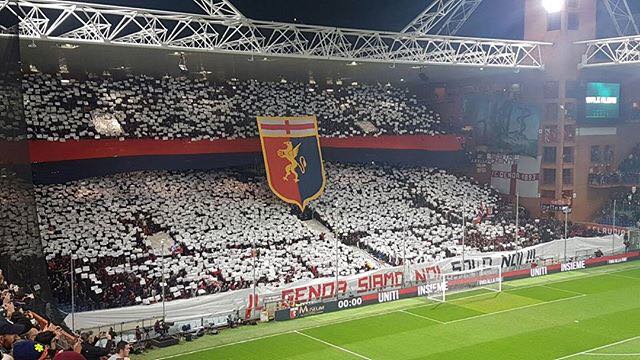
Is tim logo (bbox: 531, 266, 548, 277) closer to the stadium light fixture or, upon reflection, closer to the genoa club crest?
the genoa club crest

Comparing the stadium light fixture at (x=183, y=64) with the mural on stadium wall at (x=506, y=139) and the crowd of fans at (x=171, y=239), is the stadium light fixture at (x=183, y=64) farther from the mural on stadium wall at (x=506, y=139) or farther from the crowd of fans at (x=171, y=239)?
the mural on stadium wall at (x=506, y=139)

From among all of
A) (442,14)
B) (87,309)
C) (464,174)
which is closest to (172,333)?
(87,309)

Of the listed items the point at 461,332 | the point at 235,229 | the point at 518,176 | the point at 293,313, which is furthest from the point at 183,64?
the point at 518,176

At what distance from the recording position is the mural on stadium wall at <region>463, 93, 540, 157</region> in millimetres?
42031

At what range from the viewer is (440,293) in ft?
96.6

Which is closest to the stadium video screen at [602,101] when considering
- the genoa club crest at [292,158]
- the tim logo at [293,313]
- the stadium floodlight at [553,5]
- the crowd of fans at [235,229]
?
the stadium floodlight at [553,5]

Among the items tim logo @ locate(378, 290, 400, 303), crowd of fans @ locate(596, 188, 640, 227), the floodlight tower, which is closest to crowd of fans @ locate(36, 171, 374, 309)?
tim logo @ locate(378, 290, 400, 303)

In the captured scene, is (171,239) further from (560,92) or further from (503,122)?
(560,92)

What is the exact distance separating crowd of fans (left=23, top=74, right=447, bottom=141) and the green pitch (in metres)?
13.2

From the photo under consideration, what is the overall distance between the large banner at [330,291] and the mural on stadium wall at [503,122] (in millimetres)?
8187

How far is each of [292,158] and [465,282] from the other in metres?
10.9

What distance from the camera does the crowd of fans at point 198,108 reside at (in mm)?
31689

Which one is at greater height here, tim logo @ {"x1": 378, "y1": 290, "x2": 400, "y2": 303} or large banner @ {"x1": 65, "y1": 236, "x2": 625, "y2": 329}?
large banner @ {"x1": 65, "y1": 236, "x2": 625, "y2": 329}

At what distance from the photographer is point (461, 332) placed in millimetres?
24047
